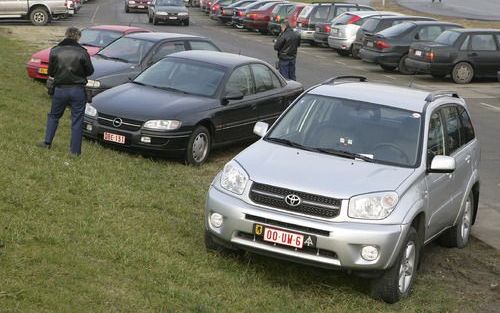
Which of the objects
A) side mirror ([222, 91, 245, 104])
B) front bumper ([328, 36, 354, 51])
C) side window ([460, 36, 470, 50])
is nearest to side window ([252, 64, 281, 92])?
side mirror ([222, 91, 245, 104])

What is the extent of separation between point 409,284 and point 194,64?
6.38 metres

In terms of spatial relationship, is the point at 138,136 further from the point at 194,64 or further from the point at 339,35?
the point at 339,35

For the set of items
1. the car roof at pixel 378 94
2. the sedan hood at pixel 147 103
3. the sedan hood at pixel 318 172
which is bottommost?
the sedan hood at pixel 147 103

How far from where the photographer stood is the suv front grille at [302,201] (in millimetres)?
6074

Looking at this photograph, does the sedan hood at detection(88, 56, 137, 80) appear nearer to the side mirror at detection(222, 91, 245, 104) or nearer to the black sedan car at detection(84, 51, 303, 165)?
the black sedan car at detection(84, 51, 303, 165)

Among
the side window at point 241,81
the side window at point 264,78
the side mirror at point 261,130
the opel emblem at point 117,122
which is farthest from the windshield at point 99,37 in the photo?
the side mirror at point 261,130

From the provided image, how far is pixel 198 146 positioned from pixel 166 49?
4286mm

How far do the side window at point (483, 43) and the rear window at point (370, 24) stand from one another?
4598mm

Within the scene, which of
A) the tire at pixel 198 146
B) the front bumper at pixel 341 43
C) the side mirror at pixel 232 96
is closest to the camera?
the tire at pixel 198 146

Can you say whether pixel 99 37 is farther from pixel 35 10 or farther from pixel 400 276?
pixel 35 10

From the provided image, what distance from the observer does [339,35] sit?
2878cm

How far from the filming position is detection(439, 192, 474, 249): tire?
26.4 feet

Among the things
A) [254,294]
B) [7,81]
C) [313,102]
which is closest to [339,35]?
[7,81]

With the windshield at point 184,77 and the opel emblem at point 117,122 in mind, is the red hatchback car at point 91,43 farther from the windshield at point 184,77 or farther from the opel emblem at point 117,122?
the opel emblem at point 117,122
